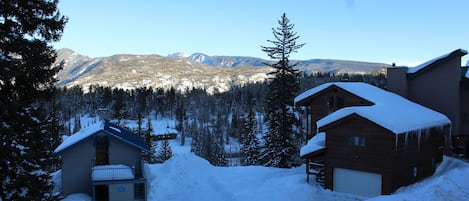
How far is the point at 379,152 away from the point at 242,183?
28.3 feet

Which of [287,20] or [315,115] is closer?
[315,115]

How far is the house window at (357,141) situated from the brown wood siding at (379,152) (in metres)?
0.18

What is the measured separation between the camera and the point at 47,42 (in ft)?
45.9

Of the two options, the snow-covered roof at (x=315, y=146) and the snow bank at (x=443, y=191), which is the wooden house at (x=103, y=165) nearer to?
the snow-covered roof at (x=315, y=146)

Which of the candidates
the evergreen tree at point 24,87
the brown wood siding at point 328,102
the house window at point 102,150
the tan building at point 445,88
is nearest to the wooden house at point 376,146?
the brown wood siding at point 328,102

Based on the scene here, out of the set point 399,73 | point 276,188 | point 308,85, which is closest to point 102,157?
point 276,188

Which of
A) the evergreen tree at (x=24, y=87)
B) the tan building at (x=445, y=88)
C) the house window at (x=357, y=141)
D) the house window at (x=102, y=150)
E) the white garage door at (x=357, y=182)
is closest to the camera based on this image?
the evergreen tree at (x=24, y=87)

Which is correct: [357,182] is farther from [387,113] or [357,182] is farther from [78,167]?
[78,167]

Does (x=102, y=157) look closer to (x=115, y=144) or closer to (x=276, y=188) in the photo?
(x=115, y=144)

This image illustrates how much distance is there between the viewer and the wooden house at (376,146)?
21547 millimetres

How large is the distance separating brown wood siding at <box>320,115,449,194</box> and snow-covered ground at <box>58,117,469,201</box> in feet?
2.63

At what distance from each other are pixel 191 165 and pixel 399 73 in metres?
18.6

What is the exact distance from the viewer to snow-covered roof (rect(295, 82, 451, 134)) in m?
21.8

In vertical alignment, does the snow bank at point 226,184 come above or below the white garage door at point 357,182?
below
